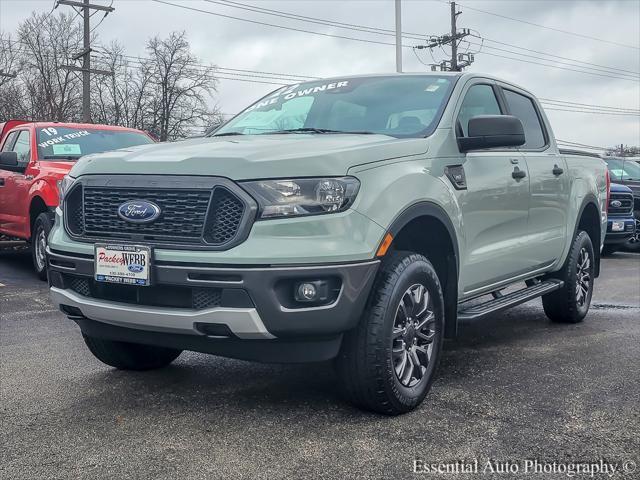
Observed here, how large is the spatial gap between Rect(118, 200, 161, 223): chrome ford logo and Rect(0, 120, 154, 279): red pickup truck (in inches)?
196

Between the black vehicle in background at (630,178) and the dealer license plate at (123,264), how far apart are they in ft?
33.4

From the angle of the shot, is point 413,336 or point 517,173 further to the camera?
point 517,173

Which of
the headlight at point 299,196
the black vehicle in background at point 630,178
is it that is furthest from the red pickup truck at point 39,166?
the black vehicle in background at point 630,178

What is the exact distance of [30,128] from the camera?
30.1ft

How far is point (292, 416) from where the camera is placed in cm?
359

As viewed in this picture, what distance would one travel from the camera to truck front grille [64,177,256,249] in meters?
3.21

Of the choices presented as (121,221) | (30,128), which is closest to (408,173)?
(121,221)

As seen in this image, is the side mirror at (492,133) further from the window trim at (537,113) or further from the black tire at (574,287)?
the black tire at (574,287)

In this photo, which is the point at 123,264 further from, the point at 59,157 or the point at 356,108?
the point at 59,157

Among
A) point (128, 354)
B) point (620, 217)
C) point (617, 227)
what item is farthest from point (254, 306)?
point (620, 217)

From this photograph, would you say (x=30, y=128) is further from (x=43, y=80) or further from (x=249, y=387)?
(x=43, y=80)

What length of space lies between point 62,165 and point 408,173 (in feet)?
18.8

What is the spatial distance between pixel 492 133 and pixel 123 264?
7.14ft

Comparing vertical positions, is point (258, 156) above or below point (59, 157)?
above
